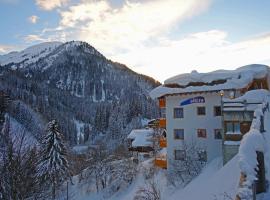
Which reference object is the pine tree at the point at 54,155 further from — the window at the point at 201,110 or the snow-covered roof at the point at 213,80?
the window at the point at 201,110

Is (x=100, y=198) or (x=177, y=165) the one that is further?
(x=100, y=198)

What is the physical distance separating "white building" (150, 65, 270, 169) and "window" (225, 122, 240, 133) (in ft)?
16.1

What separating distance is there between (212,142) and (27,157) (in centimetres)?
2364

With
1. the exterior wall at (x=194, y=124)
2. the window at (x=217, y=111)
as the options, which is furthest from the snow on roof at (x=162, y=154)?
the window at (x=217, y=111)

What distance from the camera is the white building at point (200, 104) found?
106ft

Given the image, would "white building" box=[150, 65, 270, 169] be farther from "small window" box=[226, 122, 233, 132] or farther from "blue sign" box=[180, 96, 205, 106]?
"small window" box=[226, 122, 233, 132]

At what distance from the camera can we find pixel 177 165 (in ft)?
113

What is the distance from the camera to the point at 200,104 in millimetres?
34344

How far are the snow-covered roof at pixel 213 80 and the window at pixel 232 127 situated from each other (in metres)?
5.72

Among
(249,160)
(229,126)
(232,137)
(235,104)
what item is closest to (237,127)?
(229,126)

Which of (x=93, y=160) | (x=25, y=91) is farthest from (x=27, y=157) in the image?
(x=25, y=91)

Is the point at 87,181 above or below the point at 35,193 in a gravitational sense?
below

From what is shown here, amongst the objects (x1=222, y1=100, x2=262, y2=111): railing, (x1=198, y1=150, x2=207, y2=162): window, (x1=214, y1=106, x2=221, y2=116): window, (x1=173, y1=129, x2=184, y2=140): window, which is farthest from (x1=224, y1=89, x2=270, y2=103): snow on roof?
(x1=173, y1=129, x2=184, y2=140): window

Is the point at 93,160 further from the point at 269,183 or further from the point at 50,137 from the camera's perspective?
the point at 269,183
